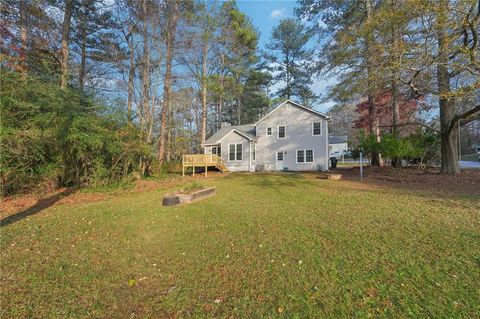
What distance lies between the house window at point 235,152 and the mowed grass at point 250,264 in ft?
48.5

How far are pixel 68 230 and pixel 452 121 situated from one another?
1555 cm

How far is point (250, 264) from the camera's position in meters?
3.59

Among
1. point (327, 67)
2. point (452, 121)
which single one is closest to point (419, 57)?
point (452, 121)

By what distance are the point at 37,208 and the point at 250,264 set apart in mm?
7998

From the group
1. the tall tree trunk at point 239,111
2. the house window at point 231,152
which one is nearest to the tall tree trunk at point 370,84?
the house window at point 231,152

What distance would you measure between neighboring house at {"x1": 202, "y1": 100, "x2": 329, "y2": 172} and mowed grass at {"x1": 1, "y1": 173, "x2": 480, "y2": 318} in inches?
503

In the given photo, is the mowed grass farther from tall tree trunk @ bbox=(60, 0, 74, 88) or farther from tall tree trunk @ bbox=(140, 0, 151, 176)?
tall tree trunk @ bbox=(60, 0, 74, 88)

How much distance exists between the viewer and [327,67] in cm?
1489

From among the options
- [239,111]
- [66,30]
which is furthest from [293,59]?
[66,30]

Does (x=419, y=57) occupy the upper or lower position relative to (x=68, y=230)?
upper

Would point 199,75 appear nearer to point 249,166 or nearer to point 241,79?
point 241,79

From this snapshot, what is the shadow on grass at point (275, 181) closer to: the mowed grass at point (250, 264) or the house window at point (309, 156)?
the mowed grass at point (250, 264)

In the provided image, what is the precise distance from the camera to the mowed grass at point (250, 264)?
8.63 feet

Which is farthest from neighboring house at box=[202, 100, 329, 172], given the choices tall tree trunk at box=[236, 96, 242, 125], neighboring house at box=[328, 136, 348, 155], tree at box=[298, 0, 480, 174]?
neighboring house at box=[328, 136, 348, 155]
